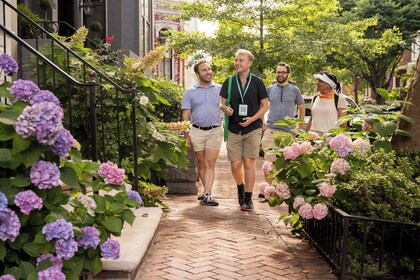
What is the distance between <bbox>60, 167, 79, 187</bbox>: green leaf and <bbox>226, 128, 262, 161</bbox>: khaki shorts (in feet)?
15.1

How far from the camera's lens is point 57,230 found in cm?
288

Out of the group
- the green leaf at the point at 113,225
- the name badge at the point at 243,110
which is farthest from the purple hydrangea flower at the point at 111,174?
the name badge at the point at 243,110

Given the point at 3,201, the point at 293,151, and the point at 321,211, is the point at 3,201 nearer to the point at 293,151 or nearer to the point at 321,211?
the point at 321,211

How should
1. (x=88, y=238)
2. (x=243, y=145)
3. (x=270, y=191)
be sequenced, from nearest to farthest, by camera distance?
(x=88, y=238)
(x=270, y=191)
(x=243, y=145)

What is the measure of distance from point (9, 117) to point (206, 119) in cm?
501

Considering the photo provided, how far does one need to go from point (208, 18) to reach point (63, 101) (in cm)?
1389

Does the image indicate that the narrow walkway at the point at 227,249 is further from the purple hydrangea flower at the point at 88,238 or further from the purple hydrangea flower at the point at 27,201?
the purple hydrangea flower at the point at 27,201

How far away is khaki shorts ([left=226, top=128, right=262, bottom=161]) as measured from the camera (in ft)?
24.8

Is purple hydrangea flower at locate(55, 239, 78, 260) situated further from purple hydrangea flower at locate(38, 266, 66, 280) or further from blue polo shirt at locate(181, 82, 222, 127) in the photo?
blue polo shirt at locate(181, 82, 222, 127)

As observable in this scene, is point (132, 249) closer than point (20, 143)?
No

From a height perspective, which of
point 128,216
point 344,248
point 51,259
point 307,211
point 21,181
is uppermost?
point 21,181

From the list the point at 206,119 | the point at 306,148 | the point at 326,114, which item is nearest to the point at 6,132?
the point at 306,148

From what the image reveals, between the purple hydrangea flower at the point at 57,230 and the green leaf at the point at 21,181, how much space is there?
220mm

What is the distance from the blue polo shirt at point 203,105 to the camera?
308 inches
